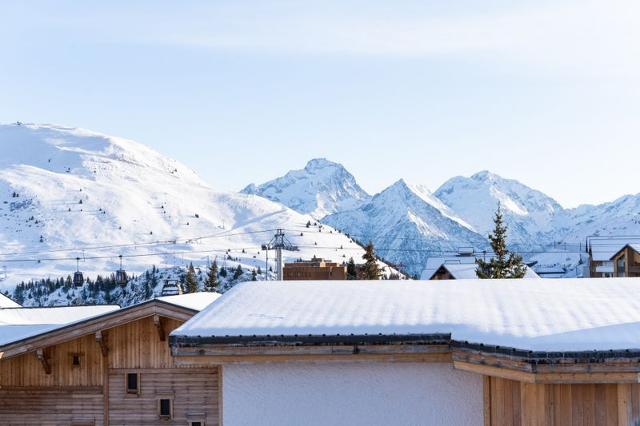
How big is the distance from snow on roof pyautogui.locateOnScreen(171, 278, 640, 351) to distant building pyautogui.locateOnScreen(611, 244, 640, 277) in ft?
137

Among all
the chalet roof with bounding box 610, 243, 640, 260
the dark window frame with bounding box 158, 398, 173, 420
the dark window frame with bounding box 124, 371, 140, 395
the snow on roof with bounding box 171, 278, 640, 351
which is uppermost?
the chalet roof with bounding box 610, 243, 640, 260

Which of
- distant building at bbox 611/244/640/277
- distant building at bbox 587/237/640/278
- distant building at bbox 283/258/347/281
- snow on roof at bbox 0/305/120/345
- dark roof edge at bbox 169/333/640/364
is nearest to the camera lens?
dark roof edge at bbox 169/333/640/364

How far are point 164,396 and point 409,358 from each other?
8.93m

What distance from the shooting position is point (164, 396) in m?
14.4

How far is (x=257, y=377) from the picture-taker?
22.4 feet

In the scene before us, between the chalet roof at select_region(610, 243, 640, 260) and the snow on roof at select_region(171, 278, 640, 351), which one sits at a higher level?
the chalet roof at select_region(610, 243, 640, 260)

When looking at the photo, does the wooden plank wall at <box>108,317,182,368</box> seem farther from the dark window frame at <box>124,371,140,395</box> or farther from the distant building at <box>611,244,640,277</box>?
the distant building at <box>611,244,640,277</box>

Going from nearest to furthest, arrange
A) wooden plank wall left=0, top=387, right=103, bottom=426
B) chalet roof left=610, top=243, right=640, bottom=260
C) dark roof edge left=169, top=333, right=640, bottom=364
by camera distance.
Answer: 1. dark roof edge left=169, top=333, right=640, bottom=364
2. wooden plank wall left=0, top=387, right=103, bottom=426
3. chalet roof left=610, top=243, right=640, bottom=260

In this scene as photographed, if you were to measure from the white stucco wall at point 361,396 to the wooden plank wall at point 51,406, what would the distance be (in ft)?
27.6

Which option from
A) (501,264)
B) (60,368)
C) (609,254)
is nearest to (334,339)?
(60,368)

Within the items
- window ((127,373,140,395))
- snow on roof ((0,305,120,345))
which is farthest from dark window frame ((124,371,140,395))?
snow on roof ((0,305,120,345))

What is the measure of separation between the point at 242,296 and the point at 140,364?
7406 millimetres

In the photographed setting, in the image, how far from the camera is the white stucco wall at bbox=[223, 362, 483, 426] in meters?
6.74

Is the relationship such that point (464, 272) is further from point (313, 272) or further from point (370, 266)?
point (313, 272)
